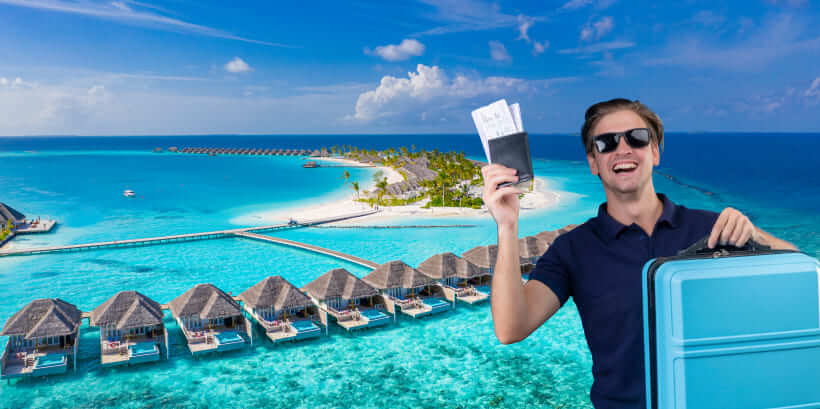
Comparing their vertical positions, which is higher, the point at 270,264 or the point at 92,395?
the point at 270,264

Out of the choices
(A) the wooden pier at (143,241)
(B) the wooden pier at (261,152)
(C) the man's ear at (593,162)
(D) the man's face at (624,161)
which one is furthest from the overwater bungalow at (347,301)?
(B) the wooden pier at (261,152)

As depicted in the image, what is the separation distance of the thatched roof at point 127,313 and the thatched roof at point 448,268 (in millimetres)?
6448

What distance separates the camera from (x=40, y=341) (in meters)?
10.5

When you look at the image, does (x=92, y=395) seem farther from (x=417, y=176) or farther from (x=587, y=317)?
(x=417, y=176)

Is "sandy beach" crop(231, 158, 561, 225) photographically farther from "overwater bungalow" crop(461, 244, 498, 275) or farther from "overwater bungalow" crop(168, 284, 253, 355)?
"overwater bungalow" crop(168, 284, 253, 355)

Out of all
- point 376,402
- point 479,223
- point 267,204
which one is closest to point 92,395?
point 376,402

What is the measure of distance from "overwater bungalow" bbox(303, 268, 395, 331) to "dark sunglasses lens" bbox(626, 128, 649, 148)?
415 inches

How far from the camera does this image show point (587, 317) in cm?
164

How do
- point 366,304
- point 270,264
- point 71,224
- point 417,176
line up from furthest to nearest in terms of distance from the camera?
point 417,176 → point 71,224 → point 270,264 → point 366,304

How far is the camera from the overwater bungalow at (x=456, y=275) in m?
13.4

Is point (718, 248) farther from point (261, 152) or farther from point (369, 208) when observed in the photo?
point (261, 152)

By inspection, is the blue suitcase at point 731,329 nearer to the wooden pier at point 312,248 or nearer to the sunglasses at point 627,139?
the sunglasses at point 627,139

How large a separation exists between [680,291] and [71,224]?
3398cm

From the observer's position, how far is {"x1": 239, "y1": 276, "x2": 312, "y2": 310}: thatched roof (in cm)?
1149
